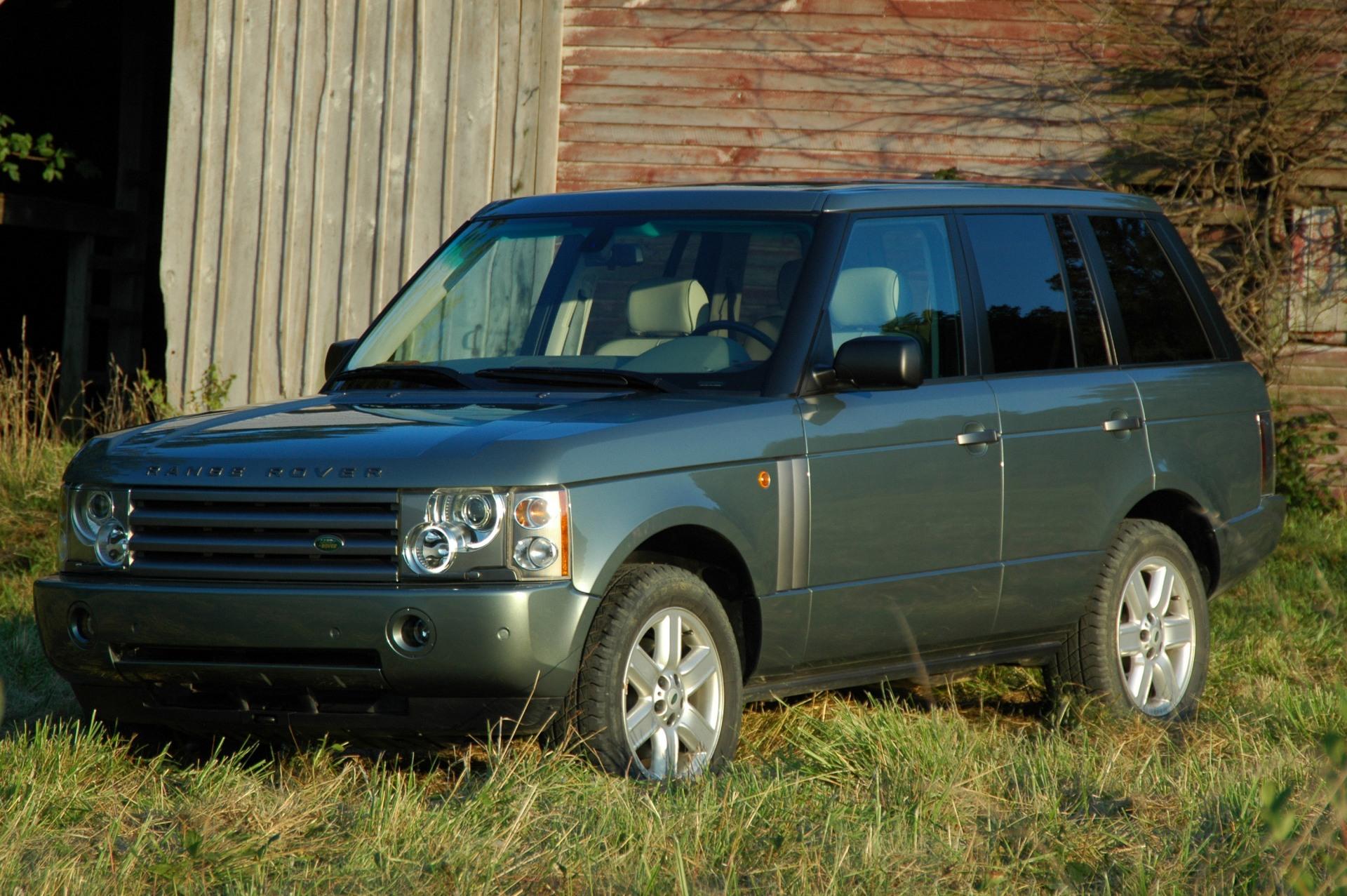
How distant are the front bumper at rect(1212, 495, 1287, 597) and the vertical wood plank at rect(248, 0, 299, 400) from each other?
780 cm

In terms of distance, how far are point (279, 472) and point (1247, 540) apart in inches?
158

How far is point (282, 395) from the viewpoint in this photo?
12602 millimetres

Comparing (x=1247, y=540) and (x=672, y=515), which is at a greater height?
(x=672, y=515)

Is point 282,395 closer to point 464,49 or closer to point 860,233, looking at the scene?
point 464,49

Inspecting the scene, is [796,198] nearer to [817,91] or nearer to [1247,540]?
[1247,540]

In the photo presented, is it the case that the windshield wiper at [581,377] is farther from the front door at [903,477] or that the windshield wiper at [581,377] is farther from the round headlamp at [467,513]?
the round headlamp at [467,513]

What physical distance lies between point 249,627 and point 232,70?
894cm

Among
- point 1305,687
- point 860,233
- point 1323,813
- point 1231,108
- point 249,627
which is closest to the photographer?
point 1323,813

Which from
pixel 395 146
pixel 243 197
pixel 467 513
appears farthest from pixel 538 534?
pixel 243 197

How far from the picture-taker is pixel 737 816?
409 cm

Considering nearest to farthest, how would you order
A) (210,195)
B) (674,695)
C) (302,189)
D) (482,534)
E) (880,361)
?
1. (482,534)
2. (674,695)
3. (880,361)
4. (302,189)
5. (210,195)

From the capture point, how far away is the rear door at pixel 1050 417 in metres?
5.77

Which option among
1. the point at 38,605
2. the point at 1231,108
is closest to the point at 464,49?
the point at 1231,108

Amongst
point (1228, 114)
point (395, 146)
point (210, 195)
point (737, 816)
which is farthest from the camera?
point (210, 195)
